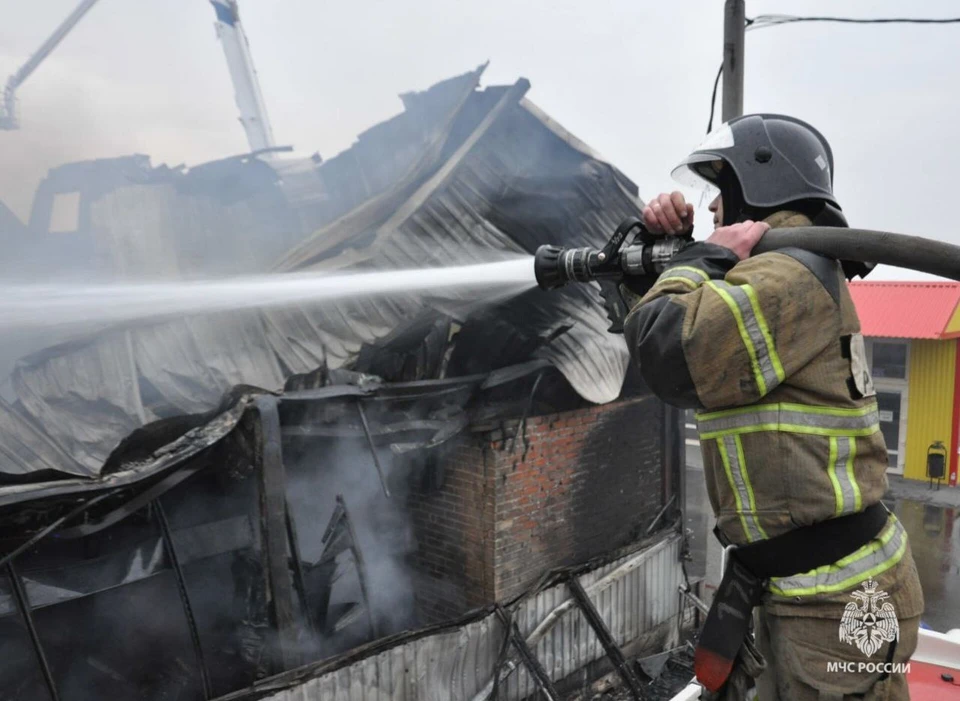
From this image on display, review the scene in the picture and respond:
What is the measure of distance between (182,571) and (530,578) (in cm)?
284

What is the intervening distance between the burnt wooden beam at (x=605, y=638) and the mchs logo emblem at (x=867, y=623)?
3938 millimetres

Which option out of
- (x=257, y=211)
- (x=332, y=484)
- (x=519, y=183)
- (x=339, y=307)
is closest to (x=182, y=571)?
(x=332, y=484)

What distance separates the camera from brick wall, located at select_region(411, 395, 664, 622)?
5293 millimetres

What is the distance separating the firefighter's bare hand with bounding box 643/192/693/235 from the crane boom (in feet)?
25.8

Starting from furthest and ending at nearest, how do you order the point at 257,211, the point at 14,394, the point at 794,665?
the point at 257,211
the point at 14,394
the point at 794,665

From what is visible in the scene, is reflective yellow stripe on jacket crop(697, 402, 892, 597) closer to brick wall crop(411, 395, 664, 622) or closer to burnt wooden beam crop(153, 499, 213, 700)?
burnt wooden beam crop(153, 499, 213, 700)

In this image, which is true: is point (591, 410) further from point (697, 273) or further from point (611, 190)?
point (697, 273)

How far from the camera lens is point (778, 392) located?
1.75m

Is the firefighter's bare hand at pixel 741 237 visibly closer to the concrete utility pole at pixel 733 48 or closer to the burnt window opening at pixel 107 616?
the burnt window opening at pixel 107 616

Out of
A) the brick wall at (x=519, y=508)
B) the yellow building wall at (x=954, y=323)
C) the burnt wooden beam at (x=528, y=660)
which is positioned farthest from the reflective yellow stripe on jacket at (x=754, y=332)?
the yellow building wall at (x=954, y=323)

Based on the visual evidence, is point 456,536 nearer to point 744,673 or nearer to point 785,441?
point 744,673

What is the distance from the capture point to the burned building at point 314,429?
3.12m

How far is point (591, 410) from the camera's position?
6.04 meters

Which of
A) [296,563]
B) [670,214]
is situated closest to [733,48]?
[670,214]
